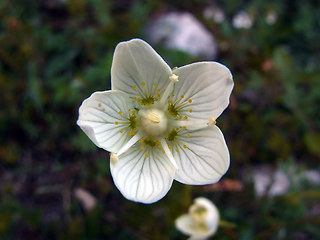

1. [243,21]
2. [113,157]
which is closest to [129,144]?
[113,157]

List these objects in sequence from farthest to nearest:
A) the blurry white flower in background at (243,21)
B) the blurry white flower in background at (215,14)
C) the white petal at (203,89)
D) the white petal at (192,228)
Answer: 1. the blurry white flower in background at (215,14)
2. the blurry white flower in background at (243,21)
3. the white petal at (192,228)
4. the white petal at (203,89)

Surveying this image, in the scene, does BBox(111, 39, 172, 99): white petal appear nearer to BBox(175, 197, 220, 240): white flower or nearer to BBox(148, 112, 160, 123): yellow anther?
BBox(148, 112, 160, 123): yellow anther

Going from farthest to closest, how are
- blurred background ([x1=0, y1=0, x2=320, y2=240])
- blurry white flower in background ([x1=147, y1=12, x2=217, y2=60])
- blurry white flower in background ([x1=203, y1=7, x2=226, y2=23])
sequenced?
blurry white flower in background ([x1=203, y1=7, x2=226, y2=23])
blurry white flower in background ([x1=147, y1=12, x2=217, y2=60])
blurred background ([x1=0, y1=0, x2=320, y2=240])

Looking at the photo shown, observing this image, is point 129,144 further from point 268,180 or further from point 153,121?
point 268,180

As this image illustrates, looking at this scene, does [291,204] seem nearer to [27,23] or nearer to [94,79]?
[94,79]

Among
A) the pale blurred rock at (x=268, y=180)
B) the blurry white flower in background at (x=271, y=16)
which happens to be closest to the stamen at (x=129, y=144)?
the pale blurred rock at (x=268, y=180)

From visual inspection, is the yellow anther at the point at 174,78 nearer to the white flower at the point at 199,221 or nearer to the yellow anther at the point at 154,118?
the yellow anther at the point at 154,118

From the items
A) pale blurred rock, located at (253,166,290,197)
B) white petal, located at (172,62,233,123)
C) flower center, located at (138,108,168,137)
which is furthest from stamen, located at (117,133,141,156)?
A: pale blurred rock, located at (253,166,290,197)
